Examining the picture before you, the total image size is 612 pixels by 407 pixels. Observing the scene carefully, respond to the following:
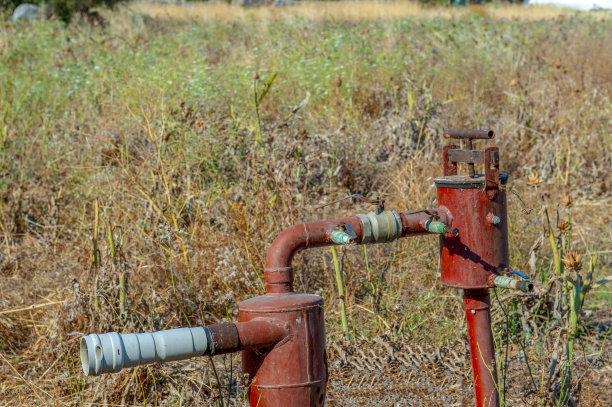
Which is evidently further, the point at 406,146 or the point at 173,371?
the point at 406,146

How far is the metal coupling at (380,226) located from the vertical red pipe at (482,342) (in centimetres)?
38

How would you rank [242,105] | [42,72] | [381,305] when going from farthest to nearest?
1. [42,72]
2. [242,105]
3. [381,305]

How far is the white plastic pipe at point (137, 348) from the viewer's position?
1.48 metres

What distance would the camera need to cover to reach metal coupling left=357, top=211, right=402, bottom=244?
6.36ft

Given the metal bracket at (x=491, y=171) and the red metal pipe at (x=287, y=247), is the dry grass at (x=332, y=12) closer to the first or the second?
the metal bracket at (x=491, y=171)

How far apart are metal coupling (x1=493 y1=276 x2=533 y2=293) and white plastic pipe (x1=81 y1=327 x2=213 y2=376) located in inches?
32.5

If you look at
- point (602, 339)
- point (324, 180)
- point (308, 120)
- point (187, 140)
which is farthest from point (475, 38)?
point (602, 339)

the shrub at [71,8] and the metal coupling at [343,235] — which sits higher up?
the shrub at [71,8]

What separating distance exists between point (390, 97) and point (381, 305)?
3.41 metres

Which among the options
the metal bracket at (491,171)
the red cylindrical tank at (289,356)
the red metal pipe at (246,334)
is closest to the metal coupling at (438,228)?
the metal bracket at (491,171)

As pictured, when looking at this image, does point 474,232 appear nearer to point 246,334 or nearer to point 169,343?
point 246,334

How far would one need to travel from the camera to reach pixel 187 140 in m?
4.46

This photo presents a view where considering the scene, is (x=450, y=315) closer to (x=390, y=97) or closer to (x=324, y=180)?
(x=324, y=180)

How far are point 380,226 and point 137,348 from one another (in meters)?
0.74
